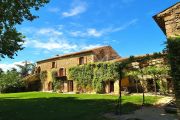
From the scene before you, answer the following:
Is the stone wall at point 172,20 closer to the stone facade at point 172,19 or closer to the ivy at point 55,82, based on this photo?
the stone facade at point 172,19

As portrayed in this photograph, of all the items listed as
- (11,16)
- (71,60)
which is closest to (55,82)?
(71,60)

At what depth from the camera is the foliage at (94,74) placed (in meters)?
36.6

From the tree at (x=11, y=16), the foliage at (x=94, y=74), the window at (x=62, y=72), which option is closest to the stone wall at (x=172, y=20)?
the tree at (x=11, y=16)

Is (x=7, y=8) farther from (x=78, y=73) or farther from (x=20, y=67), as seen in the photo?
(x=20, y=67)

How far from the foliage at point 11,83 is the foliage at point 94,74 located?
40.4 feet

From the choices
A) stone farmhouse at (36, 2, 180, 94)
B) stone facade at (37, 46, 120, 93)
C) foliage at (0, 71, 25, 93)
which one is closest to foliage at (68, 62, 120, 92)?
stone farmhouse at (36, 2, 180, 94)

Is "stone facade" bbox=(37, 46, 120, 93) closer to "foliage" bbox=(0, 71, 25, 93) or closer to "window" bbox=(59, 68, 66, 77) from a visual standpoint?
"window" bbox=(59, 68, 66, 77)

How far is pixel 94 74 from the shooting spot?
39.0 meters

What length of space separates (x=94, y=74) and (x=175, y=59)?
25797 millimetres

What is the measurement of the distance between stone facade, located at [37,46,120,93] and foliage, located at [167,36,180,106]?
2766 cm

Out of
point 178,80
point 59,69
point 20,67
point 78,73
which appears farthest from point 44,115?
point 20,67

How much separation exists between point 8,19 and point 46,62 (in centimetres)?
3276

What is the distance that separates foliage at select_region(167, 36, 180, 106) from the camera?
1343cm

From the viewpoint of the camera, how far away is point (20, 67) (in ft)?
266
